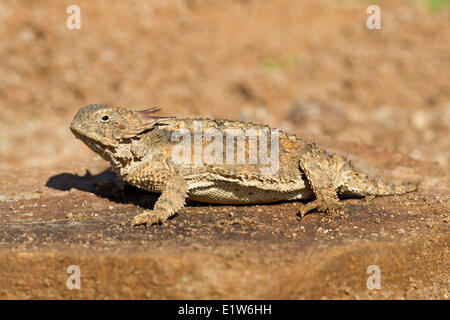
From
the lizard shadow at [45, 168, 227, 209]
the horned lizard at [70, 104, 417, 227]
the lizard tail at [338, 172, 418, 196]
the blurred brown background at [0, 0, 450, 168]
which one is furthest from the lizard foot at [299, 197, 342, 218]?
the blurred brown background at [0, 0, 450, 168]

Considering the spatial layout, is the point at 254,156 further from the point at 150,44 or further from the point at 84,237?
the point at 150,44

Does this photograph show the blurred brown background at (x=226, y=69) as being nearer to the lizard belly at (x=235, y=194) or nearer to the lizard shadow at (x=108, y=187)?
the lizard shadow at (x=108, y=187)

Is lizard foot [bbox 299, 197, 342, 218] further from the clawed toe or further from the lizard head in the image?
the lizard head

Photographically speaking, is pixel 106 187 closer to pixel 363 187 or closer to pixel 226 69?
pixel 363 187

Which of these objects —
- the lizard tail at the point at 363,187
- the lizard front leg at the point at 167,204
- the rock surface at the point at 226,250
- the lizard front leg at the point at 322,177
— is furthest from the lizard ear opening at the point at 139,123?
the lizard tail at the point at 363,187

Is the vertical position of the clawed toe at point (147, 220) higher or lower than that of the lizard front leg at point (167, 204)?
lower

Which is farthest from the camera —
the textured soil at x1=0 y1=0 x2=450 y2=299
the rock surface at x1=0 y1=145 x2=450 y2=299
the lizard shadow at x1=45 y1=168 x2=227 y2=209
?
the lizard shadow at x1=45 y1=168 x2=227 y2=209

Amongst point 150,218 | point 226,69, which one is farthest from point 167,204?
point 226,69
